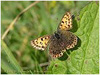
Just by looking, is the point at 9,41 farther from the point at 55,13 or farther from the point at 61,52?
the point at 61,52

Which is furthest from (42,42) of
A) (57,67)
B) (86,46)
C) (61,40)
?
(86,46)

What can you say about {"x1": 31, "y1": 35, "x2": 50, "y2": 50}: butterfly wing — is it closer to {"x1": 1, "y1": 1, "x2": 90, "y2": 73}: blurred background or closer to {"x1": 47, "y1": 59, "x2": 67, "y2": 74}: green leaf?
{"x1": 47, "y1": 59, "x2": 67, "y2": 74}: green leaf

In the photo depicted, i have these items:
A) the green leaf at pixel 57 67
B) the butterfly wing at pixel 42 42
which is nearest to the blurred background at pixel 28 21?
the butterfly wing at pixel 42 42

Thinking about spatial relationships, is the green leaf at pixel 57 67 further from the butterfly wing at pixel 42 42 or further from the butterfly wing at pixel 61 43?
the butterfly wing at pixel 42 42

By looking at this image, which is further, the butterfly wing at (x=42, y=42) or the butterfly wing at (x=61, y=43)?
the butterfly wing at (x=42, y=42)

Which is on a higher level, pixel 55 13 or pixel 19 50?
pixel 55 13

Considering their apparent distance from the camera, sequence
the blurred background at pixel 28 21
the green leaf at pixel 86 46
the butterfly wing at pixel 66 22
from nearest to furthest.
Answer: the green leaf at pixel 86 46 → the butterfly wing at pixel 66 22 → the blurred background at pixel 28 21

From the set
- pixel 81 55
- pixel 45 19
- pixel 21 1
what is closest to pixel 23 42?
pixel 45 19
